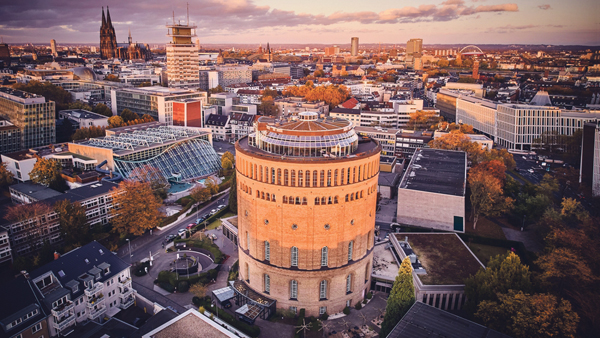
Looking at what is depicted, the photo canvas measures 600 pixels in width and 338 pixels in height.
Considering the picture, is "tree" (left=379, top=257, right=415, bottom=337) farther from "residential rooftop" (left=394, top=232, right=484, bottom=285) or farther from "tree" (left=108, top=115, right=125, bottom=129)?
"tree" (left=108, top=115, right=125, bottom=129)

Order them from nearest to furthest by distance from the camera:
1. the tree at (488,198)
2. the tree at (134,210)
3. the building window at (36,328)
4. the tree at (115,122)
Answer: the building window at (36,328)
the tree at (134,210)
the tree at (488,198)
the tree at (115,122)

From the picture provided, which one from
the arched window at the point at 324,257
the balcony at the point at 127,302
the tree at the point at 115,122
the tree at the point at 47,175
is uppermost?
the tree at the point at 115,122

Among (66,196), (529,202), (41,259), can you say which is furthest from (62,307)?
(529,202)

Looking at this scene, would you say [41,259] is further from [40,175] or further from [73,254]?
[40,175]

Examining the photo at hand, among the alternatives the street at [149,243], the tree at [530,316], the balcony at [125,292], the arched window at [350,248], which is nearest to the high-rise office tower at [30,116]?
the street at [149,243]

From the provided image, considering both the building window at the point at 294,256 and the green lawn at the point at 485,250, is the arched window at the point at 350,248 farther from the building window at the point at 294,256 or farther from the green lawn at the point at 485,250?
the green lawn at the point at 485,250

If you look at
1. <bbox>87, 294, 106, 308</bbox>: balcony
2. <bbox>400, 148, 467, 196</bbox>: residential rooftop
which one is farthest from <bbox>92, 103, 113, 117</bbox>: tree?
<bbox>87, 294, 106, 308</bbox>: balcony

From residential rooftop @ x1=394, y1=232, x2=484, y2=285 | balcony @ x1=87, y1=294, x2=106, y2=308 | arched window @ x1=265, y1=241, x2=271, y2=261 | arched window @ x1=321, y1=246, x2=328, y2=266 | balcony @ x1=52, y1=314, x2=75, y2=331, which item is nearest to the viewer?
balcony @ x1=52, y1=314, x2=75, y2=331
